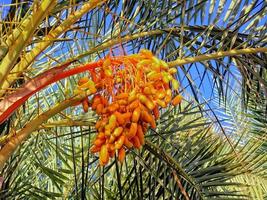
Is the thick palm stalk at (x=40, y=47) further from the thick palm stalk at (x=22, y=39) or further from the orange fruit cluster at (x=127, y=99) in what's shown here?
the orange fruit cluster at (x=127, y=99)

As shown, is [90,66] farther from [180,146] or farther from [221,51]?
[180,146]

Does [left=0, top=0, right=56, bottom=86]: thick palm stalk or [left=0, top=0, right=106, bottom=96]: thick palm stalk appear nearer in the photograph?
[left=0, top=0, right=56, bottom=86]: thick palm stalk

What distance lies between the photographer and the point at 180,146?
366 centimetres

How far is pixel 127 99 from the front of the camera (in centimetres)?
197

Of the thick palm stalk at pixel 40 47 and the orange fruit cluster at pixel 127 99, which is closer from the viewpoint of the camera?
the orange fruit cluster at pixel 127 99

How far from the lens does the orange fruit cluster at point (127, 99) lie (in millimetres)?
1938

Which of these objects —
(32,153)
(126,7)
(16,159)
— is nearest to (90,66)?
(126,7)

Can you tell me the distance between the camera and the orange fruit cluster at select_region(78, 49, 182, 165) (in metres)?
1.94

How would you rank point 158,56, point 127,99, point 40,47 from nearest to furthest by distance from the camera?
point 127,99 → point 40,47 → point 158,56

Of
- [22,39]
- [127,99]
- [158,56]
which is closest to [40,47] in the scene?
[22,39]

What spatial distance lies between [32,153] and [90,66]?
263 cm

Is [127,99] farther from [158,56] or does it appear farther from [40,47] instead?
[158,56]

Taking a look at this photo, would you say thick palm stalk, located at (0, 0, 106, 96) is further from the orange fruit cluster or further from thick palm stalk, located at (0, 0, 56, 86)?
the orange fruit cluster

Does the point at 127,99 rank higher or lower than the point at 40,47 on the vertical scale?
lower
